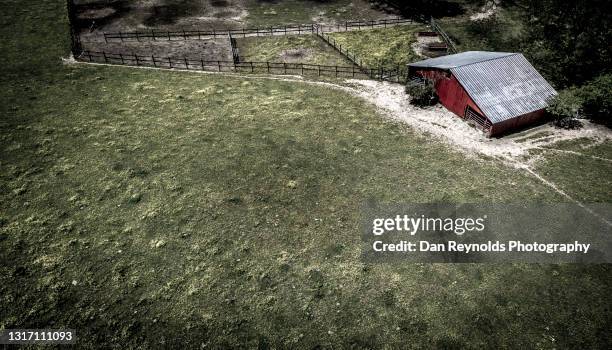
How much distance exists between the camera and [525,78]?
101 feet

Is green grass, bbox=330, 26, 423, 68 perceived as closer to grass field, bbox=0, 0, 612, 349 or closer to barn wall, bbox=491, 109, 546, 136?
grass field, bbox=0, 0, 612, 349

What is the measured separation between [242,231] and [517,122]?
883 inches

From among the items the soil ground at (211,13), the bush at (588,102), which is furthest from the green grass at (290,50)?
the bush at (588,102)

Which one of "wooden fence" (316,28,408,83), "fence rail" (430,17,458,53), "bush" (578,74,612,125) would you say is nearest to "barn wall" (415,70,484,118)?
"wooden fence" (316,28,408,83)

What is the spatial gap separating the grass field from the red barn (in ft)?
14.4

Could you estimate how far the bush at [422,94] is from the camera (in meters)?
32.2

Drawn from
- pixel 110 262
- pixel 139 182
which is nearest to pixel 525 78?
pixel 139 182

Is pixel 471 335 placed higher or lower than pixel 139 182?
lower

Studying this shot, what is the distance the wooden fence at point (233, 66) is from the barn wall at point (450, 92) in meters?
6.07

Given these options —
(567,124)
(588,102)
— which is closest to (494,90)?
(567,124)

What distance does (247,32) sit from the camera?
46.6 metres

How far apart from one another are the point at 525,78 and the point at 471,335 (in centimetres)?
2298

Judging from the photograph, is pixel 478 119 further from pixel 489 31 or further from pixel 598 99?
pixel 489 31

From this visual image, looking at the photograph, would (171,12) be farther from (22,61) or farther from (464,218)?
(464,218)
